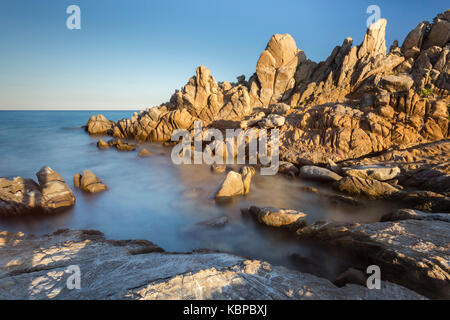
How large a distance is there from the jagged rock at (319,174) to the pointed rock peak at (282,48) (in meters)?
22.3

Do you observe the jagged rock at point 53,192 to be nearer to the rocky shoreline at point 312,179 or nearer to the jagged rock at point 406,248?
the rocky shoreline at point 312,179

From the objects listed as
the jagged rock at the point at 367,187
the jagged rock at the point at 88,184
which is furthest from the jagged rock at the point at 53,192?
the jagged rock at the point at 367,187

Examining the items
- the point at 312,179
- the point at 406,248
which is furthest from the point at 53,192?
the point at 312,179

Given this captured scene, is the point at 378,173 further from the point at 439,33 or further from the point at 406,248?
the point at 439,33

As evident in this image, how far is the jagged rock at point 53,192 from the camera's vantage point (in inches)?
387

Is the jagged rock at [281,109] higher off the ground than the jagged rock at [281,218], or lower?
higher

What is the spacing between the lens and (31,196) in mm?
9445

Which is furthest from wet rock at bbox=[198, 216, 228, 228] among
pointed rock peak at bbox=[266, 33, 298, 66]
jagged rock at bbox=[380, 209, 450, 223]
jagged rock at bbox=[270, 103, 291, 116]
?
pointed rock peak at bbox=[266, 33, 298, 66]

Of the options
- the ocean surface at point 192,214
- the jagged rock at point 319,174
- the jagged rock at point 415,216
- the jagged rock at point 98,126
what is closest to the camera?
the jagged rock at point 415,216

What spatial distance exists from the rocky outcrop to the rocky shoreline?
1.9 inches

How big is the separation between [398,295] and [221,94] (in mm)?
29804

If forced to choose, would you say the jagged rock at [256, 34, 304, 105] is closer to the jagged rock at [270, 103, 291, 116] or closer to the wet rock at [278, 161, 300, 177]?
the jagged rock at [270, 103, 291, 116]
